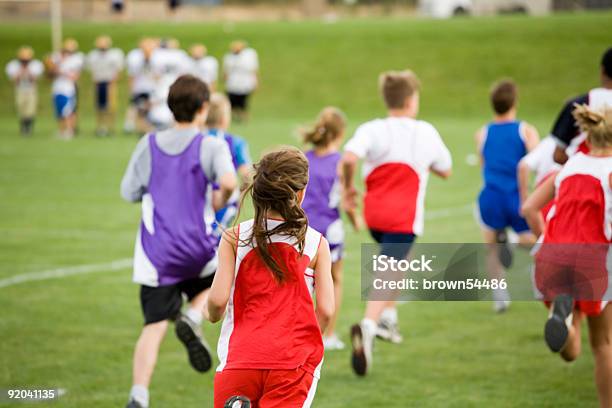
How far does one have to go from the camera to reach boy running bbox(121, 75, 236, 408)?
19.7 feet

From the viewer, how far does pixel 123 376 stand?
7160 millimetres

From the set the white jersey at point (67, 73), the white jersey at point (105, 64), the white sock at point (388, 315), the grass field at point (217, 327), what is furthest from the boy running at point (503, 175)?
the white jersey at point (105, 64)

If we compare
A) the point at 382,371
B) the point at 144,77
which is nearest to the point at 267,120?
the point at 144,77

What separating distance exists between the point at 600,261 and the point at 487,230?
397cm

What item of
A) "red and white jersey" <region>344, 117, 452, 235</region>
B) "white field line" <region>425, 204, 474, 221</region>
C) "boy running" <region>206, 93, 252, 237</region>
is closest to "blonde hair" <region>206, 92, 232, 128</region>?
"boy running" <region>206, 93, 252, 237</region>

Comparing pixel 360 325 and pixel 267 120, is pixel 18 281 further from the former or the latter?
pixel 267 120

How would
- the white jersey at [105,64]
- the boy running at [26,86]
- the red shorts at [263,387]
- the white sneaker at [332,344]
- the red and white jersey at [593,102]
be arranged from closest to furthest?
the red shorts at [263,387], the red and white jersey at [593,102], the white sneaker at [332,344], the boy running at [26,86], the white jersey at [105,64]

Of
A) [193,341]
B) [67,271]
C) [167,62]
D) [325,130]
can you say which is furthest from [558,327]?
[167,62]

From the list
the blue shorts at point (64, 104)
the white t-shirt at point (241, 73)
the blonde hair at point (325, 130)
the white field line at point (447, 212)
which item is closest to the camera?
the blonde hair at point (325, 130)

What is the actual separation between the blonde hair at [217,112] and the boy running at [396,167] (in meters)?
1.29

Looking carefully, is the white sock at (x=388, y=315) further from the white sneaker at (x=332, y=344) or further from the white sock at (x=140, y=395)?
the white sock at (x=140, y=395)

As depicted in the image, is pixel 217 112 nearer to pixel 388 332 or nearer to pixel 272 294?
pixel 388 332

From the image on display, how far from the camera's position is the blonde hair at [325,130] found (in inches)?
304

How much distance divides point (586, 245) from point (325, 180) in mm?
2740
